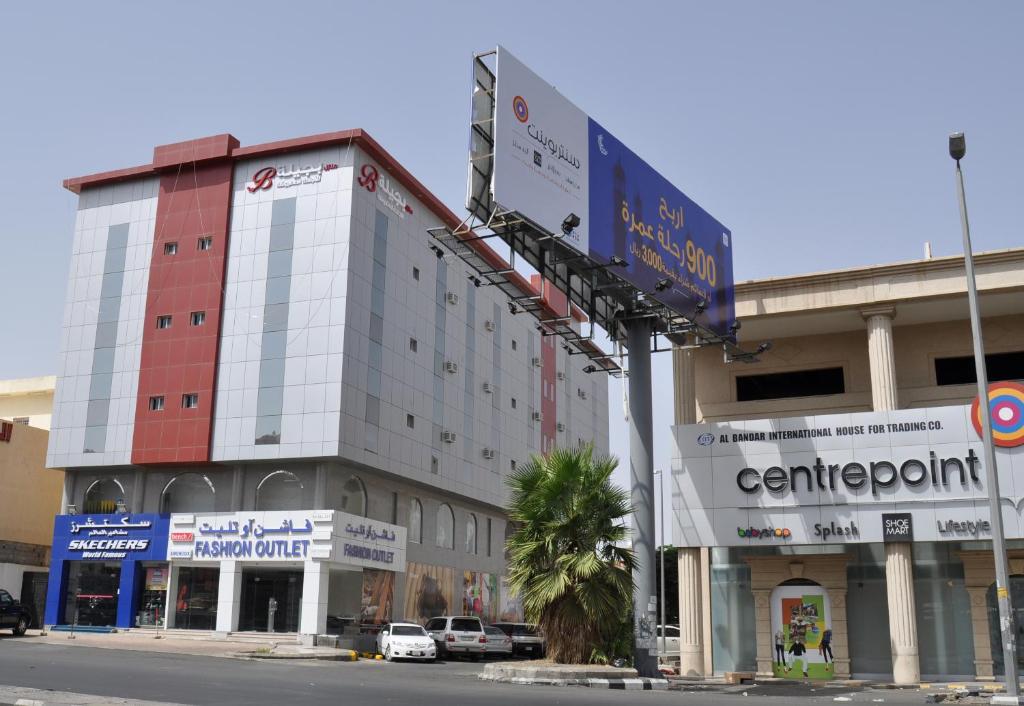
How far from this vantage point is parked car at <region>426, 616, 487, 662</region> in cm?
3962

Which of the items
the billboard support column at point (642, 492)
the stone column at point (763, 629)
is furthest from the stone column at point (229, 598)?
the stone column at point (763, 629)

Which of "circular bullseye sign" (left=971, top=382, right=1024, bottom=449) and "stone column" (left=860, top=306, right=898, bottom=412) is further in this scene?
"stone column" (left=860, top=306, right=898, bottom=412)

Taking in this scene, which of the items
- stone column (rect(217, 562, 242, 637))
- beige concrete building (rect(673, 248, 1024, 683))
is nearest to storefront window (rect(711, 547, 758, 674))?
beige concrete building (rect(673, 248, 1024, 683))

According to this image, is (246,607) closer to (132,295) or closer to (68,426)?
(68,426)

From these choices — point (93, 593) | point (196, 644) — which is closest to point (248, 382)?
point (196, 644)

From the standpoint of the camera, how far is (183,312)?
47.4 m

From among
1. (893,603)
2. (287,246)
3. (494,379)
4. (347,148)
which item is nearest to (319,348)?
(287,246)

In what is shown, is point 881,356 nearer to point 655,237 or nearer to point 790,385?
point 790,385

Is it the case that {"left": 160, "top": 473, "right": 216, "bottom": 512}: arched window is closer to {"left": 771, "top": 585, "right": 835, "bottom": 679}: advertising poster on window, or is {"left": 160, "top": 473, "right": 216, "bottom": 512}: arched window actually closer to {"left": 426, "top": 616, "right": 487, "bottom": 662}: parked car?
{"left": 426, "top": 616, "right": 487, "bottom": 662}: parked car

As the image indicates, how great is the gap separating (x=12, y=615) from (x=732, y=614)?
2792cm

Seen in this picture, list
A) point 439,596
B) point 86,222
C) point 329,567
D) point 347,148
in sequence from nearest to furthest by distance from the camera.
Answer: point 329,567 → point 347,148 → point 86,222 → point 439,596

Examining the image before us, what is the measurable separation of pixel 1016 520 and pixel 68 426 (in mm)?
41925

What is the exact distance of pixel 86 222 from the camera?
51.0 meters

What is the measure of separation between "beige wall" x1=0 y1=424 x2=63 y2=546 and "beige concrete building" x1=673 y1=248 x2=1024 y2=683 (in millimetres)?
37933
